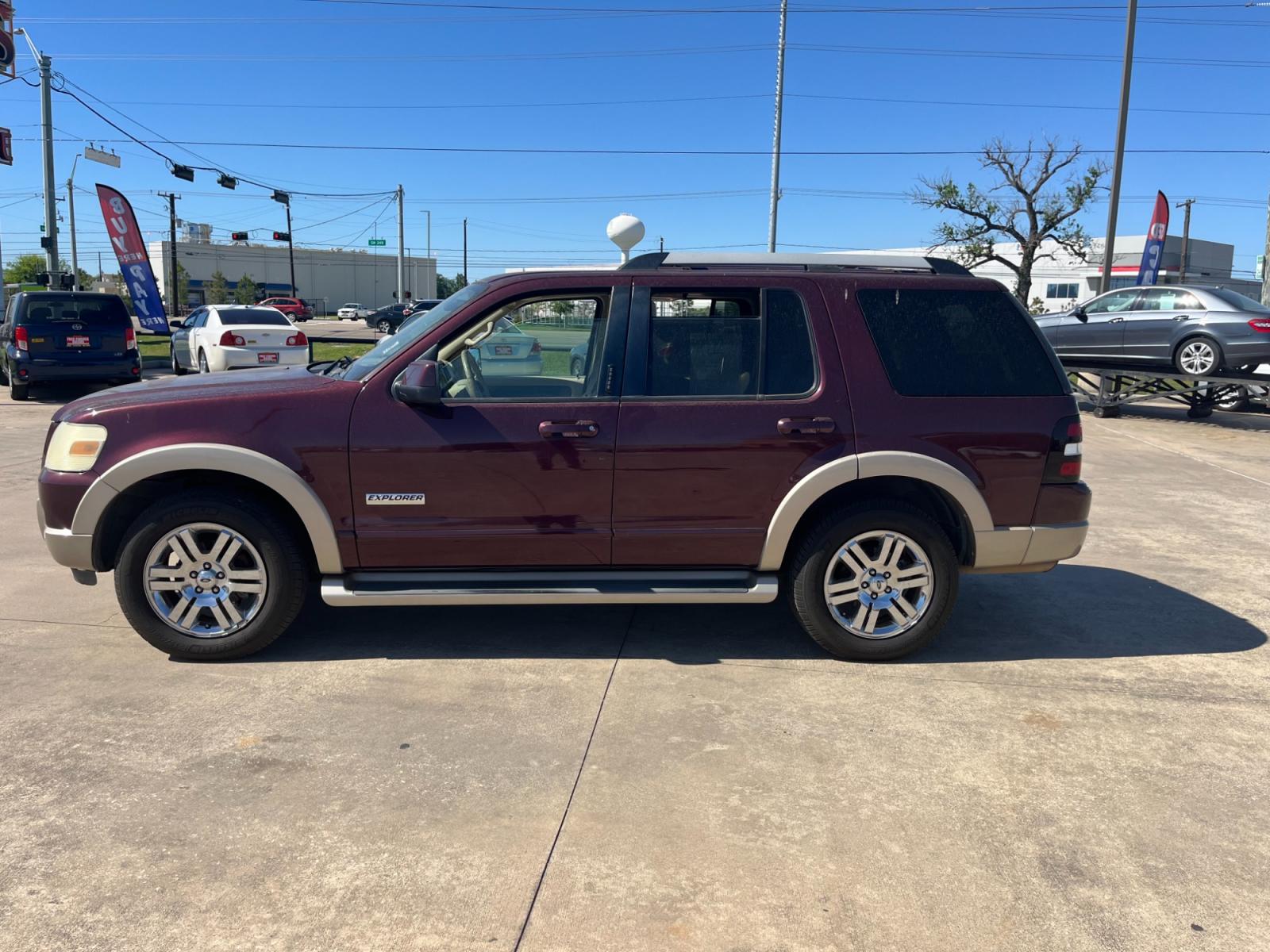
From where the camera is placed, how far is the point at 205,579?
4410 millimetres

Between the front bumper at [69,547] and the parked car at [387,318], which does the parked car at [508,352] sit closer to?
the front bumper at [69,547]

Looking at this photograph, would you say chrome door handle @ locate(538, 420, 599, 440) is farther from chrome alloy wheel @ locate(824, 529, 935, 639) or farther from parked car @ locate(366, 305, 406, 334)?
Answer: parked car @ locate(366, 305, 406, 334)

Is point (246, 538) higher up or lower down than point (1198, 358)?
lower down

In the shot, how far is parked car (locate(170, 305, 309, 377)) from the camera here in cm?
1608

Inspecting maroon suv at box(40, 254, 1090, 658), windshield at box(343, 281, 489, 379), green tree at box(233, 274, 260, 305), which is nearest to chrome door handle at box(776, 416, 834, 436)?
maroon suv at box(40, 254, 1090, 658)

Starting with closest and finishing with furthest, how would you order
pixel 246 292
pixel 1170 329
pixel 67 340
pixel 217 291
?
1. pixel 1170 329
2. pixel 67 340
3. pixel 217 291
4. pixel 246 292

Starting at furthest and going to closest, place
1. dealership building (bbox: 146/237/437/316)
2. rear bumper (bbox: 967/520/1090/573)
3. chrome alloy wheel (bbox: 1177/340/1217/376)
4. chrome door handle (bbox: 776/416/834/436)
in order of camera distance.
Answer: dealership building (bbox: 146/237/437/316), chrome alloy wheel (bbox: 1177/340/1217/376), rear bumper (bbox: 967/520/1090/573), chrome door handle (bbox: 776/416/834/436)

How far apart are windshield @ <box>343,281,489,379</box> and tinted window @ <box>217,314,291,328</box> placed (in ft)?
43.7

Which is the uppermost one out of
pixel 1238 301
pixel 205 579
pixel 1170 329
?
pixel 1238 301

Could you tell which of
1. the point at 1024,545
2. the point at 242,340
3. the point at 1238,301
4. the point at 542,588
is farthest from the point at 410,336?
the point at 1238,301

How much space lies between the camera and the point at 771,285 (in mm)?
4527

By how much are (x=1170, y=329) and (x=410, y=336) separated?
1350cm

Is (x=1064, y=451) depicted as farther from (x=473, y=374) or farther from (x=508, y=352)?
(x=473, y=374)

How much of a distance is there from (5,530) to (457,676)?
457 centimetres
